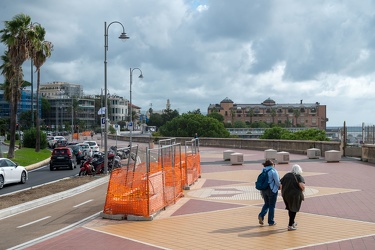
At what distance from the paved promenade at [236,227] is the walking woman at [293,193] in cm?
40

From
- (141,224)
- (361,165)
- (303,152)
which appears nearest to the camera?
(141,224)

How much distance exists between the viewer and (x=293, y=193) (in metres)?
11.3

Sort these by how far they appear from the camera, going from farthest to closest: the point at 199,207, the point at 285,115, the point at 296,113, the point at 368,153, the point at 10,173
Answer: the point at 285,115 → the point at 296,113 → the point at 368,153 → the point at 10,173 → the point at 199,207

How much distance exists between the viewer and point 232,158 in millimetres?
32750

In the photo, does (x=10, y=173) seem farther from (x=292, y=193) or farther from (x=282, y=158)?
(x=292, y=193)

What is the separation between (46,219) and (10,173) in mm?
11011

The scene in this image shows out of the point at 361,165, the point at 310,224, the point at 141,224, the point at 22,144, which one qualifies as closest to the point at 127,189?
the point at 141,224

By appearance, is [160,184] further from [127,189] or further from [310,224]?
[310,224]

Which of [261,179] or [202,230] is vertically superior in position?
[261,179]

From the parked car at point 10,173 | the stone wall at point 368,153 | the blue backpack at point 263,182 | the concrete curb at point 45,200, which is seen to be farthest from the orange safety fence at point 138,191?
the stone wall at point 368,153

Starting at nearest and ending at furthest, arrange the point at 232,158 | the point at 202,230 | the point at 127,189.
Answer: the point at 202,230, the point at 127,189, the point at 232,158

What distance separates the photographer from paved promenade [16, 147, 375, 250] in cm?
1031

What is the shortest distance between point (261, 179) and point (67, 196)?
32.4 feet

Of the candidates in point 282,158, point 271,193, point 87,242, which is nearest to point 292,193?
point 271,193
